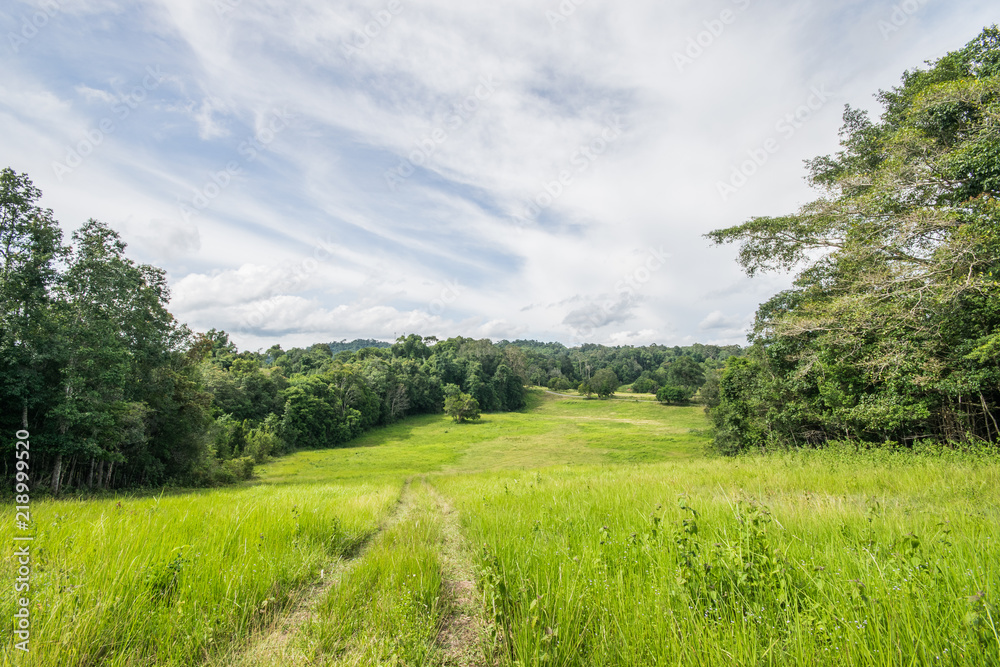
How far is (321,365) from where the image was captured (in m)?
100

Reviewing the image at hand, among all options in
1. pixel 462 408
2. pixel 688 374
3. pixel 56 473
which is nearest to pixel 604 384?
pixel 688 374

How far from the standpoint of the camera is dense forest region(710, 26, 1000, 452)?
40.9 ft

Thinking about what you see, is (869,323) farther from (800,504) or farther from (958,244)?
(800,504)

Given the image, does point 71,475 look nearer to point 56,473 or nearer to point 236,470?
point 56,473

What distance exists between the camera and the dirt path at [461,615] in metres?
2.67

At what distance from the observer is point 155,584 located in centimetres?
308

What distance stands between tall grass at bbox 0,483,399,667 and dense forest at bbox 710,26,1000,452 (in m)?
19.6

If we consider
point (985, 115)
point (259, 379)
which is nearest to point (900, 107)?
point (985, 115)

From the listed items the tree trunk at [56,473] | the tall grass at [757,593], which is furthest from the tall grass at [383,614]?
the tree trunk at [56,473]

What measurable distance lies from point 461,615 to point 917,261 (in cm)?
1994

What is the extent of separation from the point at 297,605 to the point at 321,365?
108 metres

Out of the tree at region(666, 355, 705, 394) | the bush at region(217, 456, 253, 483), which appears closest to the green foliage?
the tree at region(666, 355, 705, 394)

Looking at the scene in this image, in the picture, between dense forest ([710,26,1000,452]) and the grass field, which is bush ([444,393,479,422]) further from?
the grass field

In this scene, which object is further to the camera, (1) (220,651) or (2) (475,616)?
(2) (475,616)
